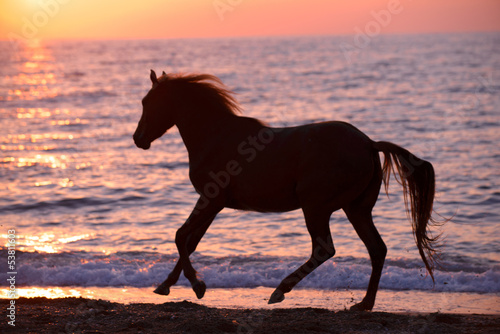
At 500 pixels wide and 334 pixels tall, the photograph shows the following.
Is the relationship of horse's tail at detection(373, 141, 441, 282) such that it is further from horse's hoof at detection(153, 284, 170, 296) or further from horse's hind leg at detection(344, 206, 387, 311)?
horse's hoof at detection(153, 284, 170, 296)

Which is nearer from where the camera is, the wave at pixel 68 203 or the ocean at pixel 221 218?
the ocean at pixel 221 218

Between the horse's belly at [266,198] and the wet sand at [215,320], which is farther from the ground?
the horse's belly at [266,198]

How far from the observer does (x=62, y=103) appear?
35.8 meters

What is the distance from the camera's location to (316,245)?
5.96 meters

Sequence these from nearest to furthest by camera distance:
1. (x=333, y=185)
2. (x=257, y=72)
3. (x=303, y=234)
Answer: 1. (x=333, y=185)
2. (x=303, y=234)
3. (x=257, y=72)

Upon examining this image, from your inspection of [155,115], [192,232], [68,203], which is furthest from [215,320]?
[68,203]

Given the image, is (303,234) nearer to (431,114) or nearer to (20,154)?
(20,154)

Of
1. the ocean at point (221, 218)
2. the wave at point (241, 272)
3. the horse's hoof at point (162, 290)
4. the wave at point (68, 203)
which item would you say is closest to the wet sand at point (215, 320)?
the horse's hoof at point (162, 290)

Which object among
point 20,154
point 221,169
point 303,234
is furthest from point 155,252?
point 20,154

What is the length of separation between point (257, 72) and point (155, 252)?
45.1 meters

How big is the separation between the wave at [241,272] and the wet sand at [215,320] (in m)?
1.87

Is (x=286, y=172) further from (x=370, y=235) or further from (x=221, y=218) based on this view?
(x=221, y=218)

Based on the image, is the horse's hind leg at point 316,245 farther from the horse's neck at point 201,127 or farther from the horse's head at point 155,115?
the horse's head at point 155,115

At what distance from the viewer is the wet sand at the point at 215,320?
566cm
